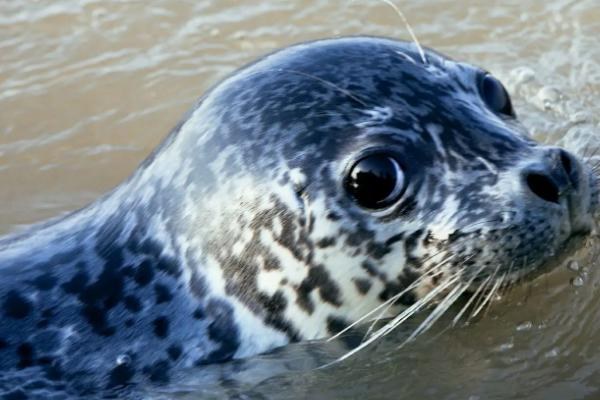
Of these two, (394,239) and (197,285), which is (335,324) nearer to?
(394,239)

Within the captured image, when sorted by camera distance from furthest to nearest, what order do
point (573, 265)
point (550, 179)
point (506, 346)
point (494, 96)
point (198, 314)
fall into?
point (573, 265) < point (506, 346) < point (494, 96) < point (198, 314) < point (550, 179)

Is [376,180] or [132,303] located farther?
[132,303]

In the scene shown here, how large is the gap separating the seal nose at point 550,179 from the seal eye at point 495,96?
45 cm

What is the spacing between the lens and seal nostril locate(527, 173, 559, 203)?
329 cm

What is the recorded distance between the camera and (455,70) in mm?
3693

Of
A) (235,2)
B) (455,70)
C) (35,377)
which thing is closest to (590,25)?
(235,2)

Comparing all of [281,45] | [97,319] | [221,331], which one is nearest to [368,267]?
[221,331]

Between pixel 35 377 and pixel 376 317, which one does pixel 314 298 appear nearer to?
pixel 376 317

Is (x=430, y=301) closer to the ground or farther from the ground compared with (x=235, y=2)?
closer to the ground

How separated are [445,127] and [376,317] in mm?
588

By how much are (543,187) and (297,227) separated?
27.7 inches

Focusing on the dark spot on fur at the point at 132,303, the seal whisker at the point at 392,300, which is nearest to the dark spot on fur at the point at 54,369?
the dark spot on fur at the point at 132,303

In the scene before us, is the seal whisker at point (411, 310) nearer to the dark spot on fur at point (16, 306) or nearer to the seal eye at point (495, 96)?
the seal eye at point (495, 96)

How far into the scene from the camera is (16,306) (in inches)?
138
